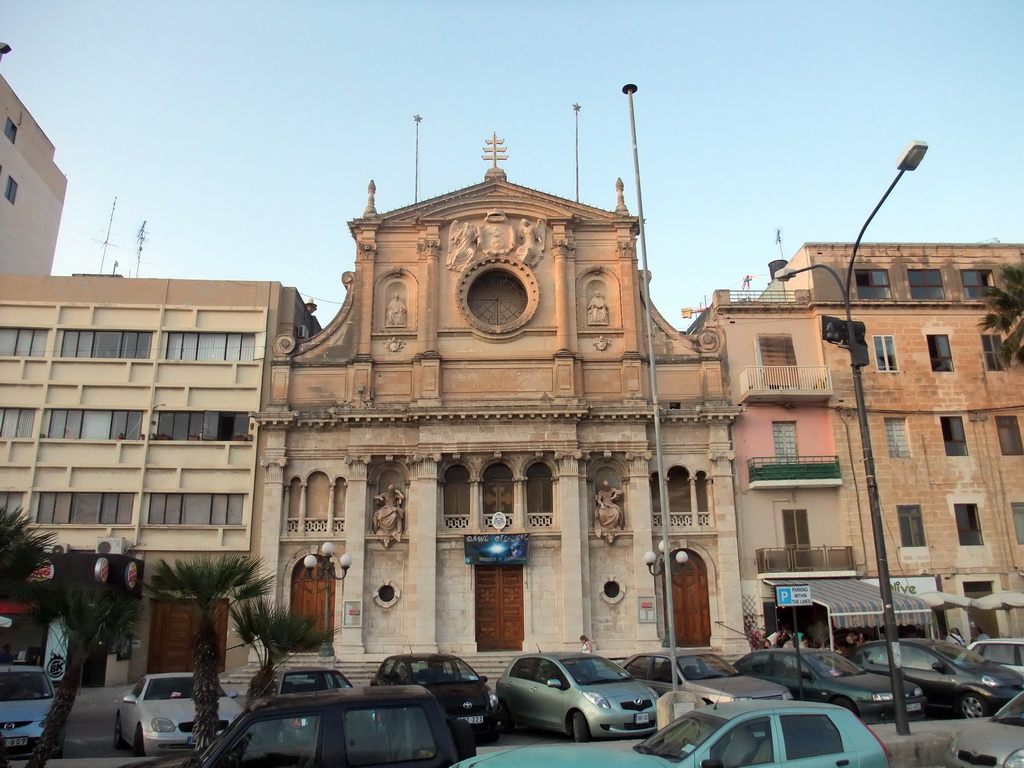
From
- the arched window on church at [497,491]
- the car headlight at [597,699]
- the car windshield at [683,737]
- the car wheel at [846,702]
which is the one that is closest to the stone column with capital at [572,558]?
the arched window on church at [497,491]

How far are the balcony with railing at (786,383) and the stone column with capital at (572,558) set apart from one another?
727cm

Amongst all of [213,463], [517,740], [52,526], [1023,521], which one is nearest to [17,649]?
[52,526]

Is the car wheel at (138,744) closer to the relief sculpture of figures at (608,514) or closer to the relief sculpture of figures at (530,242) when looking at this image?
the relief sculpture of figures at (608,514)

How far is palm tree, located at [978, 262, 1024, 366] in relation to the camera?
99.0ft

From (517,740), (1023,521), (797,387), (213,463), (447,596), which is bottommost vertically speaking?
(517,740)

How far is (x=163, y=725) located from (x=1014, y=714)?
573 inches

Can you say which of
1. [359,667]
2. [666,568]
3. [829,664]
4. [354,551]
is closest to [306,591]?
[354,551]

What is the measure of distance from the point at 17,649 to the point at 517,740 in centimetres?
2163

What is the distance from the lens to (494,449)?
3119cm

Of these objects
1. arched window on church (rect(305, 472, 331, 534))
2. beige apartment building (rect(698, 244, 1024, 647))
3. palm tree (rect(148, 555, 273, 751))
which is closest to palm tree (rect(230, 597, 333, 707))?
palm tree (rect(148, 555, 273, 751))

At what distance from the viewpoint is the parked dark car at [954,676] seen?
1750 cm

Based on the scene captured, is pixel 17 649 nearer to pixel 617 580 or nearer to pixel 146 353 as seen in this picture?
pixel 146 353

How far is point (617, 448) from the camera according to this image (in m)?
31.6

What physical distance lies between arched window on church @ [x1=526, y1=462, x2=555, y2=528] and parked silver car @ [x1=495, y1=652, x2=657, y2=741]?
12.8 m
